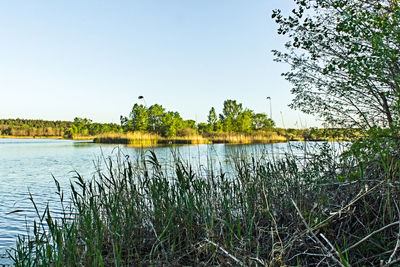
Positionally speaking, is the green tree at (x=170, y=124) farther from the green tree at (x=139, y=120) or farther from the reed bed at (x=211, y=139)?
the reed bed at (x=211, y=139)

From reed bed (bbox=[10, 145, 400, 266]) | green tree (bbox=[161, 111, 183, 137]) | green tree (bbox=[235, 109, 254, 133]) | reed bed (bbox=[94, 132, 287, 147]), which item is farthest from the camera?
green tree (bbox=[235, 109, 254, 133])

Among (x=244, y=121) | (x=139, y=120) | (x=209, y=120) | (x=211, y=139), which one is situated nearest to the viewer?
(x=211, y=139)

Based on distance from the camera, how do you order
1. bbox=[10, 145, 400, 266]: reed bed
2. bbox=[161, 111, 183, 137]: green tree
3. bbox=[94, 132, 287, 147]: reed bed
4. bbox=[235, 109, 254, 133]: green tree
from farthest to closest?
bbox=[235, 109, 254, 133]: green tree, bbox=[161, 111, 183, 137]: green tree, bbox=[94, 132, 287, 147]: reed bed, bbox=[10, 145, 400, 266]: reed bed

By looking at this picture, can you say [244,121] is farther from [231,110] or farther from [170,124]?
[170,124]

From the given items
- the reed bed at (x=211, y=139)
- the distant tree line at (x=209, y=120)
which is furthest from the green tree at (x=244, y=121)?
the reed bed at (x=211, y=139)

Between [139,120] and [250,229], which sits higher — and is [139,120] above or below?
above

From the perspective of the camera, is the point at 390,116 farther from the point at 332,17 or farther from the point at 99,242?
the point at 99,242

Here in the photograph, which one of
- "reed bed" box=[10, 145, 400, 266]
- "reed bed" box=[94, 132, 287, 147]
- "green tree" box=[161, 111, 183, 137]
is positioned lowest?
"reed bed" box=[10, 145, 400, 266]

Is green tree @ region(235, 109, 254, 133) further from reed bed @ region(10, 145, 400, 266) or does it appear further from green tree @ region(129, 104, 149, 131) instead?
reed bed @ region(10, 145, 400, 266)

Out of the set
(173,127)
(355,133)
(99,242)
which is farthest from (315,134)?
(173,127)

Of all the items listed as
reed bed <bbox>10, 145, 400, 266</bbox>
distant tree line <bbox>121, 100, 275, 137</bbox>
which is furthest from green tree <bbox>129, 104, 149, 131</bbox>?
reed bed <bbox>10, 145, 400, 266</bbox>

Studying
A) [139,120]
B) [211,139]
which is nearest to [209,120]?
[139,120]

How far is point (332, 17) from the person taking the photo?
157 inches

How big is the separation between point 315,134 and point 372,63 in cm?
181
